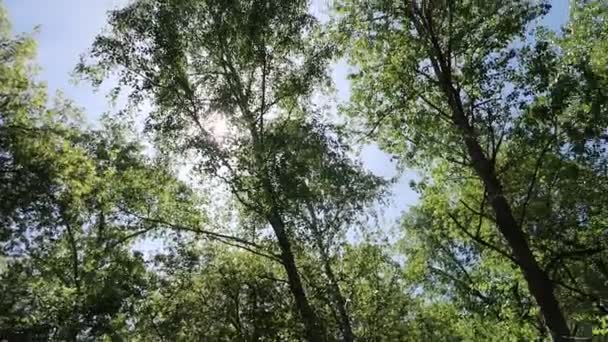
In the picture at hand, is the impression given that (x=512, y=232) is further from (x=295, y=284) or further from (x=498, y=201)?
(x=295, y=284)

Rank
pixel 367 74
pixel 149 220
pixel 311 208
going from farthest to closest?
pixel 311 208, pixel 367 74, pixel 149 220

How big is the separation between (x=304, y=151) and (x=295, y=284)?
138 inches

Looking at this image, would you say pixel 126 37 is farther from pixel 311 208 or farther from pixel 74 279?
pixel 74 279

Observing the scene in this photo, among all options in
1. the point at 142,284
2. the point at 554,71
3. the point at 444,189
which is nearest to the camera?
the point at 554,71

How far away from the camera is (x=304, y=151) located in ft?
46.1

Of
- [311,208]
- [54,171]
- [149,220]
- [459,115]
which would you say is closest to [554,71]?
[459,115]

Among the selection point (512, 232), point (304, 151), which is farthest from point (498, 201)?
point (304, 151)

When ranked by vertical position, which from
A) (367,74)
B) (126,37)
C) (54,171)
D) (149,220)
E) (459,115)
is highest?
(126,37)

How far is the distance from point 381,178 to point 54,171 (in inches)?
408

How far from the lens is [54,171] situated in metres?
15.1

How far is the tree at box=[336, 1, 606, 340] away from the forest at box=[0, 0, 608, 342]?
53 mm

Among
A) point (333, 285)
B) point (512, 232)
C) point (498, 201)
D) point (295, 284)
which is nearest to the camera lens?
point (512, 232)

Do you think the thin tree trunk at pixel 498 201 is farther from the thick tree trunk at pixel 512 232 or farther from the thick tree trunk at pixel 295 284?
the thick tree trunk at pixel 295 284

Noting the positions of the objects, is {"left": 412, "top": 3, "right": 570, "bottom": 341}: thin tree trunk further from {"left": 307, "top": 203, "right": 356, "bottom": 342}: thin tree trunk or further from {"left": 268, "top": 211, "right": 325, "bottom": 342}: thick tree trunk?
{"left": 307, "top": 203, "right": 356, "bottom": 342}: thin tree trunk
